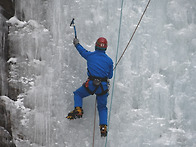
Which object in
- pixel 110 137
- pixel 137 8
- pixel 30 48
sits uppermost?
pixel 137 8

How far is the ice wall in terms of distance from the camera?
3.17 metres

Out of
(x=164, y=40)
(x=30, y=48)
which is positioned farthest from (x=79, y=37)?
(x=164, y=40)

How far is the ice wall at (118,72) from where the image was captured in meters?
3.17

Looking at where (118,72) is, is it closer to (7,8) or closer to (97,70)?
(97,70)

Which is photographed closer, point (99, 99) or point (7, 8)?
point (99, 99)

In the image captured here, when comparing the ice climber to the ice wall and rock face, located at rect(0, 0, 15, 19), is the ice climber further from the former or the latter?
rock face, located at rect(0, 0, 15, 19)

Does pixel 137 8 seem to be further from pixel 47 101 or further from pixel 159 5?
pixel 47 101

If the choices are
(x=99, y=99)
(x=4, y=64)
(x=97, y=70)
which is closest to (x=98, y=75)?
(x=97, y=70)

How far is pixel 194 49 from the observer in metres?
3.27

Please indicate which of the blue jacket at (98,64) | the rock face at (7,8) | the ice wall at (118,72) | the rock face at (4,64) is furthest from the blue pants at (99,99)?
the rock face at (7,8)

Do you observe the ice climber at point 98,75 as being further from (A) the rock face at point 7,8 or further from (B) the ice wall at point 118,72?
(A) the rock face at point 7,8

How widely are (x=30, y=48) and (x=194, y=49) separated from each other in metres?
2.01

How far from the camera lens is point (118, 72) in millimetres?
3215

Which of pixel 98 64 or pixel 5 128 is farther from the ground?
pixel 98 64
